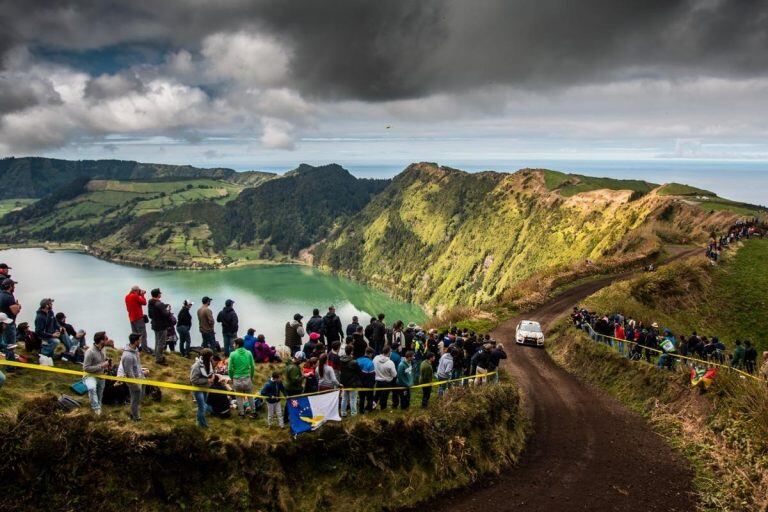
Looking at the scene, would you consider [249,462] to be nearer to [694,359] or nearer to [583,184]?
[694,359]

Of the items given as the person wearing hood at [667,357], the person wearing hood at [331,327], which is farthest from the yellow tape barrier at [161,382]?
the person wearing hood at [667,357]

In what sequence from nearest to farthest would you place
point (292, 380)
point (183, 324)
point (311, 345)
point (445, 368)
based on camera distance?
point (292, 380) < point (445, 368) < point (311, 345) < point (183, 324)

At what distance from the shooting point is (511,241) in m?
169

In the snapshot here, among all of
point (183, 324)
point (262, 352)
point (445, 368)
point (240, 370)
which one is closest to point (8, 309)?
point (183, 324)

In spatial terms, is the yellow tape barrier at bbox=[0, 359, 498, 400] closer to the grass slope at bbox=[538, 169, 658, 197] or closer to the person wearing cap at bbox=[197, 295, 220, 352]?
the person wearing cap at bbox=[197, 295, 220, 352]

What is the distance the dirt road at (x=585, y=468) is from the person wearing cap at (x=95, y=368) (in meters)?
9.52

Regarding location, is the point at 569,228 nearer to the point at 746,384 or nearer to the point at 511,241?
the point at 511,241

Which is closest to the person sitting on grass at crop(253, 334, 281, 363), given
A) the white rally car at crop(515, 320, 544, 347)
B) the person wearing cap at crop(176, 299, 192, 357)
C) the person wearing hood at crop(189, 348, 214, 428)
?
the person wearing cap at crop(176, 299, 192, 357)

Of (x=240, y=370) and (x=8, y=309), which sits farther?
(x=8, y=309)

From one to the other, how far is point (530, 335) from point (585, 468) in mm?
15866

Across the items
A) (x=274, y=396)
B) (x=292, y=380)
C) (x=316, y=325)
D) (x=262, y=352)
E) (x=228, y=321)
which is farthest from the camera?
(x=316, y=325)

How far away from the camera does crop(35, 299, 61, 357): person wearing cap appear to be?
45.9 ft

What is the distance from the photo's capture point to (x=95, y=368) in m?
11.2

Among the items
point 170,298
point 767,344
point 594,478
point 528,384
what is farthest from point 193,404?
point 170,298
